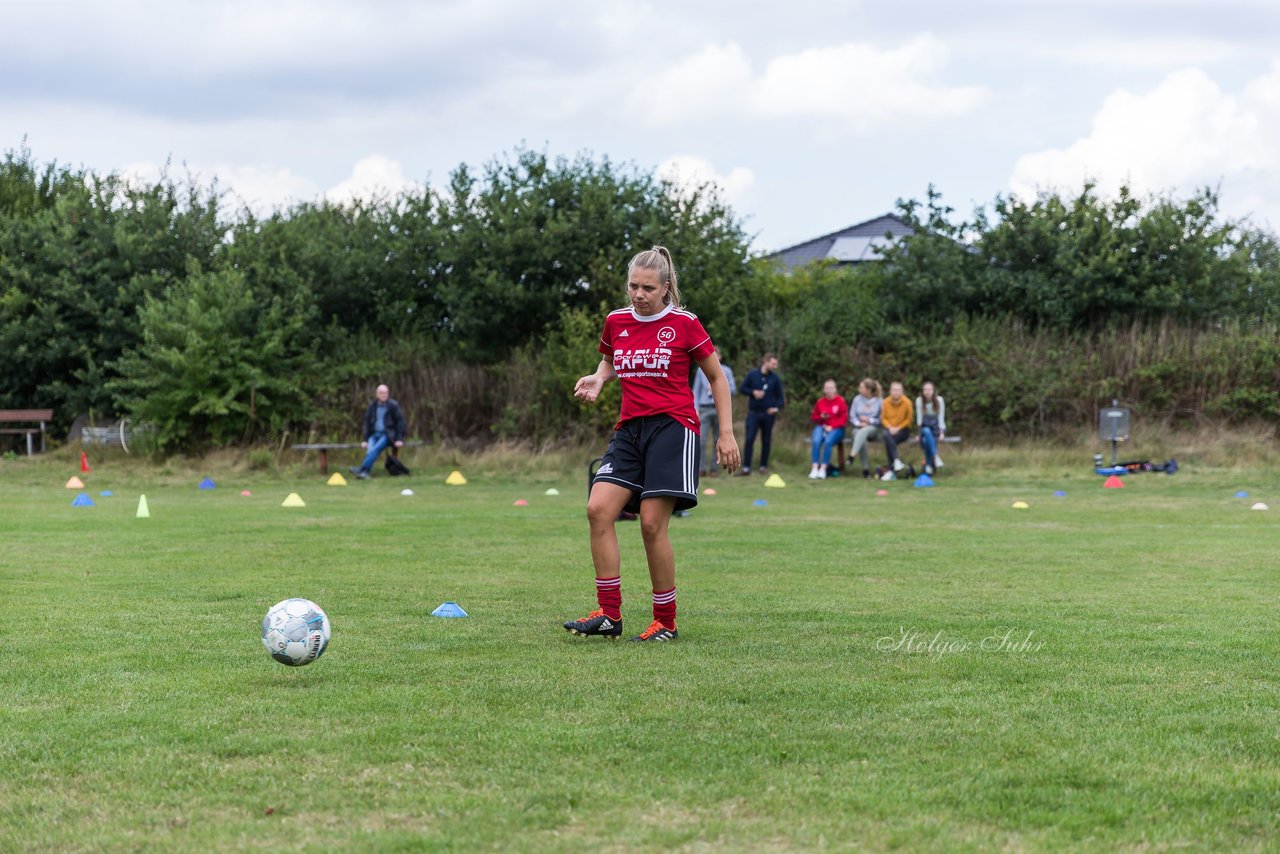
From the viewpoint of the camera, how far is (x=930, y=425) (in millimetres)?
21781

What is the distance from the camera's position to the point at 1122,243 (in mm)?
27000

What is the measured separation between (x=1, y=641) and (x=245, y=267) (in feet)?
68.5

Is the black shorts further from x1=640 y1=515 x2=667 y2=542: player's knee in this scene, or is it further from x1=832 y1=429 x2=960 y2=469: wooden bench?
x1=832 y1=429 x2=960 y2=469: wooden bench

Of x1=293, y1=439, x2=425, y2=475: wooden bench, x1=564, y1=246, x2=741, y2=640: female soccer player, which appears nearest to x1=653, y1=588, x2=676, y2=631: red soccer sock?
x1=564, y1=246, x2=741, y2=640: female soccer player

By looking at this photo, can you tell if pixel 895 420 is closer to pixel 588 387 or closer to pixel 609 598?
pixel 588 387

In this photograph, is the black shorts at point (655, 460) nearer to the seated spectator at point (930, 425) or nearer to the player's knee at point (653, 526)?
the player's knee at point (653, 526)

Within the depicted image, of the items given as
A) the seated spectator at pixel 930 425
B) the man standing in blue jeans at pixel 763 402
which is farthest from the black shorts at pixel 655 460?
the seated spectator at pixel 930 425

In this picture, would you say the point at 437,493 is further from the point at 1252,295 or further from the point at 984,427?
the point at 1252,295

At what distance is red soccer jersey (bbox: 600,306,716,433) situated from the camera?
667cm

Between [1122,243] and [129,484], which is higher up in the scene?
[1122,243]

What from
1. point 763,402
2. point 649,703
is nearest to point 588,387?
point 649,703

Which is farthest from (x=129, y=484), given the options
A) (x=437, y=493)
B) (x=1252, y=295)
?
(x=1252, y=295)

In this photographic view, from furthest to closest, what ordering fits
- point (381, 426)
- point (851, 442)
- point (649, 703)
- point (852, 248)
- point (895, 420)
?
point (852, 248), point (851, 442), point (381, 426), point (895, 420), point (649, 703)

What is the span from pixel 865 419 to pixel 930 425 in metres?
1.05
